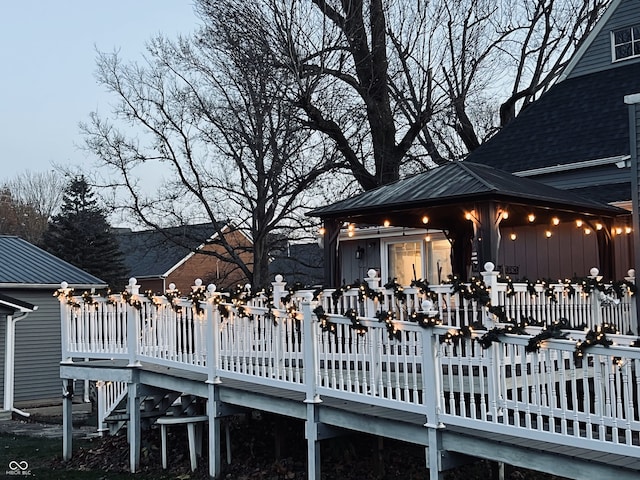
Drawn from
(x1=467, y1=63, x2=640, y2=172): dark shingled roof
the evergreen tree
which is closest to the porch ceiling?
(x1=467, y1=63, x2=640, y2=172): dark shingled roof

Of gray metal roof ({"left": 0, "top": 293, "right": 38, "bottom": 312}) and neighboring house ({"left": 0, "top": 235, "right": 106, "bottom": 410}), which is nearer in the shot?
gray metal roof ({"left": 0, "top": 293, "right": 38, "bottom": 312})

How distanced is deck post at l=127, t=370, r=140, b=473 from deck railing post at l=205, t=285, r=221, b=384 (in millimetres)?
1675

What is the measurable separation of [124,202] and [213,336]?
1606 cm

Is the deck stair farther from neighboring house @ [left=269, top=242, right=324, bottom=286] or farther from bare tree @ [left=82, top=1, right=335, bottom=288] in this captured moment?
neighboring house @ [left=269, top=242, right=324, bottom=286]

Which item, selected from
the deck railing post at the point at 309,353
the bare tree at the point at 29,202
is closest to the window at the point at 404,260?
the deck railing post at the point at 309,353

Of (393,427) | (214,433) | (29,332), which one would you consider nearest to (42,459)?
(214,433)

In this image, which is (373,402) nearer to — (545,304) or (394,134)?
(545,304)

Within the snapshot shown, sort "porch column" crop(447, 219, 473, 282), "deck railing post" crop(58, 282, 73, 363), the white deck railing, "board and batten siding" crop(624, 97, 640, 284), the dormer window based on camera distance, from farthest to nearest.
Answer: the dormer window → "porch column" crop(447, 219, 473, 282) → "deck railing post" crop(58, 282, 73, 363) → "board and batten siding" crop(624, 97, 640, 284) → the white deck railing

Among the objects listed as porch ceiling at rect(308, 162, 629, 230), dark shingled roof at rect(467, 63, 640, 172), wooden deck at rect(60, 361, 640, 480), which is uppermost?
dark shingled roof at rect(467, 63, 640, 172)

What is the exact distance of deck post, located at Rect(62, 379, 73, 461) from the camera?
11.7 m

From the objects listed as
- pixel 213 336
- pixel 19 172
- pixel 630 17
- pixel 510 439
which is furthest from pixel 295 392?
pixel 19 172

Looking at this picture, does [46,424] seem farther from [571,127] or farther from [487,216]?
[571,127]

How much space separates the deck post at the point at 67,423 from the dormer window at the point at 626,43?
1264 cm

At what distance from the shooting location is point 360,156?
80.9ft
